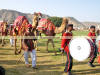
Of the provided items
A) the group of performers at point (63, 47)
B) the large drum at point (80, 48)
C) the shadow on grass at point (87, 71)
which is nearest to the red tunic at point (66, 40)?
the group of performers at point (63, 47)

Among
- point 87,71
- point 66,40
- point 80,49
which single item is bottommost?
point 87,71

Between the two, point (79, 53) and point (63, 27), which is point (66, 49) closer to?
point (79, 53)

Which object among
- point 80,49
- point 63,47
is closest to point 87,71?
point 80,49

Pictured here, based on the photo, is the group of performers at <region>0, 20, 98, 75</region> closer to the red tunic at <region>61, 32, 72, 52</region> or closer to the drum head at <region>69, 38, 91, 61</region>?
the red tunic at <region>61, 32, 72, 52</region>

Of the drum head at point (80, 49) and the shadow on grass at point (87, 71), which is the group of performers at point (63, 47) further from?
the shadow on grass at point (87, 71)

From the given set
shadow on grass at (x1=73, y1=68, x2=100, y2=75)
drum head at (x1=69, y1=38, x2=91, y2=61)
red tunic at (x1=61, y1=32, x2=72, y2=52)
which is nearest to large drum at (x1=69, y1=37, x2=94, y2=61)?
drum head at (x1=69, y1=38, x2=91, y2=61)

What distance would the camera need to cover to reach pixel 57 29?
10.2 m

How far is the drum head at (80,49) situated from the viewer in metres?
5.46

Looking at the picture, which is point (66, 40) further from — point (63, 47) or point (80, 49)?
point (80, 49)

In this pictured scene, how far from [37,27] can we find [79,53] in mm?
5044

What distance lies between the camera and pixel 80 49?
18.1ft

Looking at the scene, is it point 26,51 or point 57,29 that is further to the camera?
point 57,29

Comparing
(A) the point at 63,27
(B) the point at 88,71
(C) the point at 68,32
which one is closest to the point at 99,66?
(B) the point at 88,71

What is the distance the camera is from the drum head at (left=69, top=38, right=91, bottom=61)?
5457 mm
